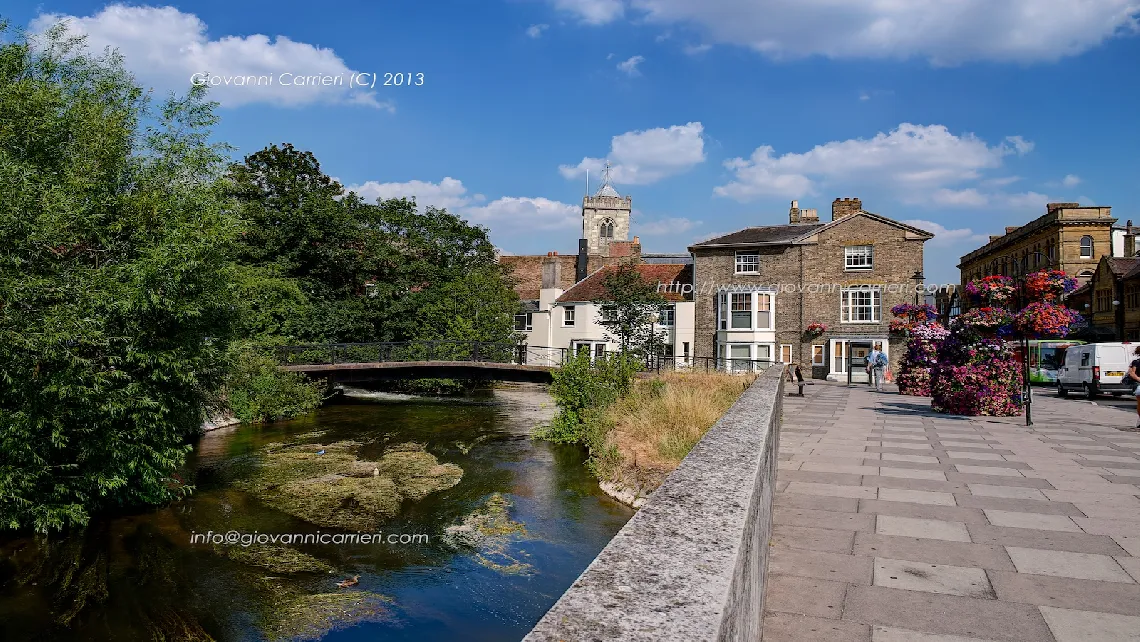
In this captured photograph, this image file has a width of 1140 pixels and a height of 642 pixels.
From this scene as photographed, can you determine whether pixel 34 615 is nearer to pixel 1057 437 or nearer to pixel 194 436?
pixel 194 436

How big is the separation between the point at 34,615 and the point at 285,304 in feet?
70.4

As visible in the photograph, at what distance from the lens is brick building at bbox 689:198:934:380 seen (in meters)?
36.8

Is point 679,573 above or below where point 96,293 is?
below

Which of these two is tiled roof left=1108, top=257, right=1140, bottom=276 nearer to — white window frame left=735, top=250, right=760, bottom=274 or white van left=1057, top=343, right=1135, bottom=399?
white van left=1057, top=343, right=1135, bottom=399

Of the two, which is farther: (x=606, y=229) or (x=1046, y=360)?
(x=606, y=229)

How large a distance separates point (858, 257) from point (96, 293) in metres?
35.7

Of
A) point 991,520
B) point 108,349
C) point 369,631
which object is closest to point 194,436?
point 108,349

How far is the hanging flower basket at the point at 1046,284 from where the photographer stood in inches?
524

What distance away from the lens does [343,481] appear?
14.6 metres

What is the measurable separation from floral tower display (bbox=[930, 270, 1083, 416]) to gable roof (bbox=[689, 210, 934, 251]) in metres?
24.1

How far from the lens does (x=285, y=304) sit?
28.4 metres

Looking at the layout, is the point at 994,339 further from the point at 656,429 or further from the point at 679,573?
the point at 679,573

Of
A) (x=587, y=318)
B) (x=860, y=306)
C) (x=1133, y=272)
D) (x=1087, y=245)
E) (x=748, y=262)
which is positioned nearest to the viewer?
(x=860, y=306)

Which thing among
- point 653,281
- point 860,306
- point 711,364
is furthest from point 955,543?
point 653,281
